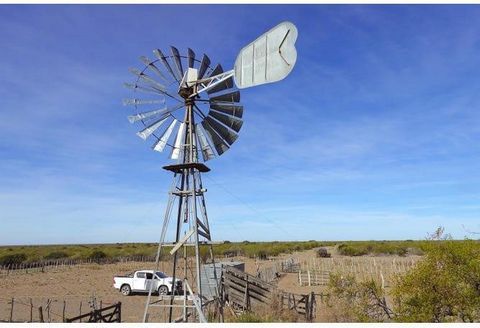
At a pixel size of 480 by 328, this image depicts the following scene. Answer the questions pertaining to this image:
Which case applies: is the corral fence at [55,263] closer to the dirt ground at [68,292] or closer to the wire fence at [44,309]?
the dirt ground at [68,292]

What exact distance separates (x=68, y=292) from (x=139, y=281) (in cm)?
613

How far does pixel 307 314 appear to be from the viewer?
1463cm

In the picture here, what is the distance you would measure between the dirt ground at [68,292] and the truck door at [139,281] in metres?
0.52

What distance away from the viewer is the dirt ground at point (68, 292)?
58.7 feet

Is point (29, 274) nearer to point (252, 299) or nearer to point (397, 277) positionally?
point (252, 299)

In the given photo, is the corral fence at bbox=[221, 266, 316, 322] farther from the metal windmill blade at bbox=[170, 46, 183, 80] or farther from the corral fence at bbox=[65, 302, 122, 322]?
the metal windmill blade at bbox=[170, 46, 183, 80]

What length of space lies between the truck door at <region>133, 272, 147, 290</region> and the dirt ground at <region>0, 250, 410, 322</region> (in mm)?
523

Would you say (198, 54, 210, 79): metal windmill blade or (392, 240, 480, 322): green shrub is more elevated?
(198, 54, 210, 79): metal windmill blade

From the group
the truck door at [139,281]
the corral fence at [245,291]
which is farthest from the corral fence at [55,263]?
the corral fence at [245,291]

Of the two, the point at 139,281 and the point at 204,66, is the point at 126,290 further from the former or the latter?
the point at 204,66

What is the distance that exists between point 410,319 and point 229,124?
7368mm

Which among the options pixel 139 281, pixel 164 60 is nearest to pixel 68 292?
pixel 139 281

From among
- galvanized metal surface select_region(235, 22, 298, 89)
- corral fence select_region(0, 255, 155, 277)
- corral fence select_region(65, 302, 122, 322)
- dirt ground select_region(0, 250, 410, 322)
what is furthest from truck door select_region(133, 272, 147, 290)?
corral fence select_region(0, 255, 155, 277)

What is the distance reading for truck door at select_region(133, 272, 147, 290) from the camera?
22.9m
